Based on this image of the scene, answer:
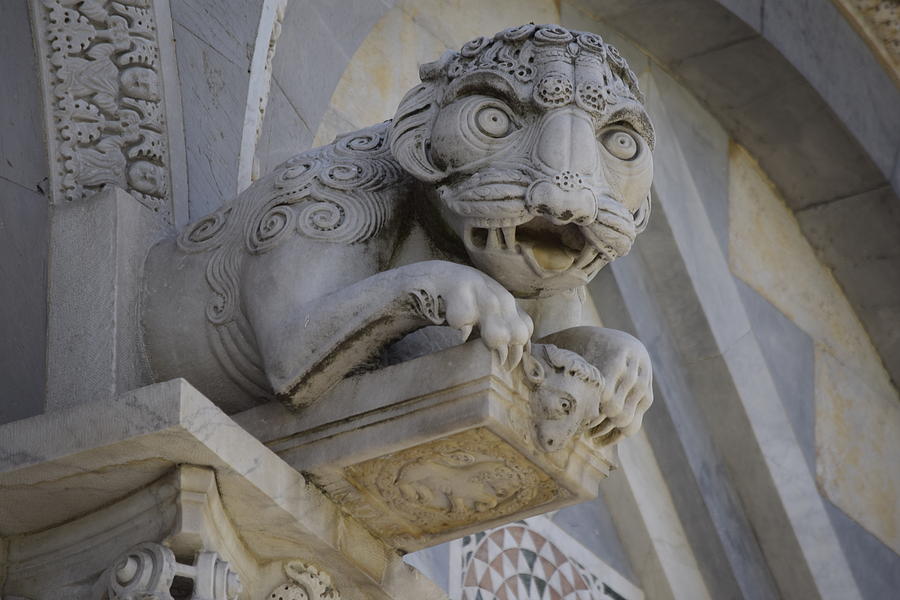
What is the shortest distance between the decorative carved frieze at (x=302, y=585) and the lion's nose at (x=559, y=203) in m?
0.58

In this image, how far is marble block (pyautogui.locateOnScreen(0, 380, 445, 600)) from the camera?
2527 mm

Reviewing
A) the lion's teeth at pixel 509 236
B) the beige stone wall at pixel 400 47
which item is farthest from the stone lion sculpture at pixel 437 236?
the beige stone wall at pixel 400 47

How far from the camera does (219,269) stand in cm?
289

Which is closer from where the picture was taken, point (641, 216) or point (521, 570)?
point (641, 216)

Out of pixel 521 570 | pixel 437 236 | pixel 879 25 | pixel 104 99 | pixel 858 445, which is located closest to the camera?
pixel 437 236

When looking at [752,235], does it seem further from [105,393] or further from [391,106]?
[105,393]

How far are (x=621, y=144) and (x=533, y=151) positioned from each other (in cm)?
15

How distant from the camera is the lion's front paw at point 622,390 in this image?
2734mm

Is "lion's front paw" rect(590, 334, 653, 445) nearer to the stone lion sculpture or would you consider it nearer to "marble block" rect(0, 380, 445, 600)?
the stone lion sculpture

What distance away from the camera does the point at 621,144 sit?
9.21 feet

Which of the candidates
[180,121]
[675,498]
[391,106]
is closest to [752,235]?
[675,498]

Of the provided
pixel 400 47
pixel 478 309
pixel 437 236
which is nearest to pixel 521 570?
pixel 400 47

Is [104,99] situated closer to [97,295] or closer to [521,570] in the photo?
[97,295]

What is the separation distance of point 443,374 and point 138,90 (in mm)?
854
